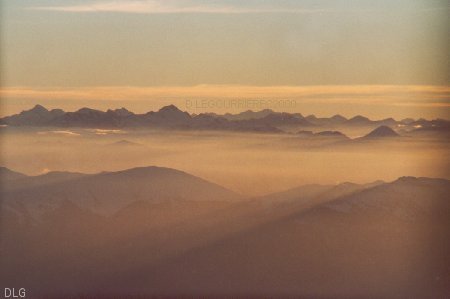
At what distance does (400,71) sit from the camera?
496cm

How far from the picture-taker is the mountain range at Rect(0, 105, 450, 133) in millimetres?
5000

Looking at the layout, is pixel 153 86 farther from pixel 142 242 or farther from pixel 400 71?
pixel 400 71

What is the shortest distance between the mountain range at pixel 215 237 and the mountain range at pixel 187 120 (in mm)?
271

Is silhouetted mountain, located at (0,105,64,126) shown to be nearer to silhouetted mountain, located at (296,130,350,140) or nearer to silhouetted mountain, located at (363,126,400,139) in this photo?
silhouetted mountain, located at (296,130,350,140)

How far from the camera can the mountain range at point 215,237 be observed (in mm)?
4922

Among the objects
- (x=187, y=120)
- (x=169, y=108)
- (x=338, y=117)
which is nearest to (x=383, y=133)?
(x=338, y=117)

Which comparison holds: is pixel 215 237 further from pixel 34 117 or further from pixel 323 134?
pixel 34 117

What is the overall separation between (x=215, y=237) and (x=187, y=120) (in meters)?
0.64

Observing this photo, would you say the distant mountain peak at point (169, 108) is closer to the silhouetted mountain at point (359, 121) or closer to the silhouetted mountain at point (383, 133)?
the silhouetted mountain at point (359, 121)

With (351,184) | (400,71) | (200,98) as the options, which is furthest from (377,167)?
(200,98)

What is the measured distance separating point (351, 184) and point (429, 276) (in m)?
0.62

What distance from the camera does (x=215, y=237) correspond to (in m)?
5.02

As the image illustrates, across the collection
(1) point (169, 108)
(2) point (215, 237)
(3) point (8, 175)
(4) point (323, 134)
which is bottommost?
(2) point (215, 237)

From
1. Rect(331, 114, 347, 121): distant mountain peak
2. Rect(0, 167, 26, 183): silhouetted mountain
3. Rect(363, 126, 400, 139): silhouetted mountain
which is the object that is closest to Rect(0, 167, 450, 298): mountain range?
Rect(0, 167, 26, 183): silhouetted mountain
